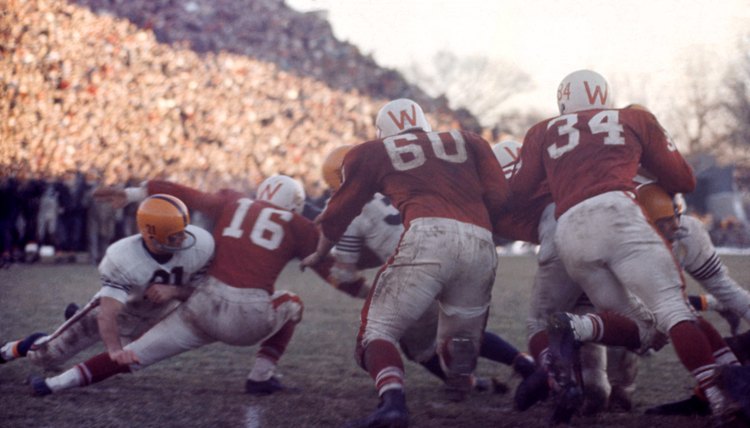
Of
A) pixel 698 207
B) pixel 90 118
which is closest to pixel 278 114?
pixel 90 118

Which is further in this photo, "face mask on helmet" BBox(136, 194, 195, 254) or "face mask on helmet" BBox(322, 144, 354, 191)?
"face mask on helmet" BBox(322, 144, 354, 191)

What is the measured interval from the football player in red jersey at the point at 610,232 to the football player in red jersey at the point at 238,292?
1.37 metres

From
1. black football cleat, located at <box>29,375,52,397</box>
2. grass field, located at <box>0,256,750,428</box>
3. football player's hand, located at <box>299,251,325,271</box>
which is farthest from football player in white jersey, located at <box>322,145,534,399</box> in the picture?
black football cleat, located at <box>29,375,52,397</box>

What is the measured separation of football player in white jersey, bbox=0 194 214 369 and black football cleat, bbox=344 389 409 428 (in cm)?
147

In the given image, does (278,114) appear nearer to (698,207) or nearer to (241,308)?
(698,207)

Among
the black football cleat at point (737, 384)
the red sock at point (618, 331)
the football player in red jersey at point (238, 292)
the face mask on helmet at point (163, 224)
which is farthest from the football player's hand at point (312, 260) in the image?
the black football cleat at point (737, 384)

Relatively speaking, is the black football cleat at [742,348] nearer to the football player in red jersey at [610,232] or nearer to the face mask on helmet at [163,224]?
the football player in red jersey at [610,232]

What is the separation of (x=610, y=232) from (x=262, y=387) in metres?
2.09

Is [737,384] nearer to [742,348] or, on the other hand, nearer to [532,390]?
[532,390]

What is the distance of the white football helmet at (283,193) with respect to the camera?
505 centimetres

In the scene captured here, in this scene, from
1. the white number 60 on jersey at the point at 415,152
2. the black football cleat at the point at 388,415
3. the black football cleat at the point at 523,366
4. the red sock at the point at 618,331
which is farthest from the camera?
the black football cleat at the point at 523,366

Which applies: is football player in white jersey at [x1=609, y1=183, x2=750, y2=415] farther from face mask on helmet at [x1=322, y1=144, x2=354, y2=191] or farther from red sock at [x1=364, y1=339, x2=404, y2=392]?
face mask on helmet at [x1=322, y1=144, x2=354, y2=191]

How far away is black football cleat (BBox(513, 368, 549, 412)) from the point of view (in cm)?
388

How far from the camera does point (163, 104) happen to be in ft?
64.0
